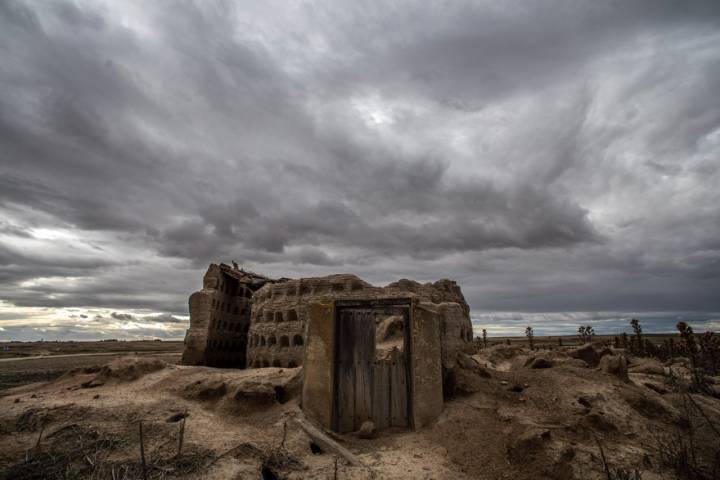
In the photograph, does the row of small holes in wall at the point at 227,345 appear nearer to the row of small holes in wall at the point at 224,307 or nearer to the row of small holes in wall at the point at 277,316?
the row of small holes in wall at the point at 224,307

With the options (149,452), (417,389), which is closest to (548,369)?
(417,389)

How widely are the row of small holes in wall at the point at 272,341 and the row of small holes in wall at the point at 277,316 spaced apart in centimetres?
102

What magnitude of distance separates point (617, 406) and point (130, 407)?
15.1m

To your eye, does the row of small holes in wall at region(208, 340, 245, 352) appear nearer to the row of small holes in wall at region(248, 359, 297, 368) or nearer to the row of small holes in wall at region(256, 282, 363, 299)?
the row of small holes in wall at region(248, 359, 297, 368)

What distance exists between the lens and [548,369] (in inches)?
516

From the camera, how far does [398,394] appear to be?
1121 centimetres

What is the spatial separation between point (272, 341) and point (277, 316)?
1.49 meters

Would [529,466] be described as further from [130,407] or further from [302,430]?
[130,407]

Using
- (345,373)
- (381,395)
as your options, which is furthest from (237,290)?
(381,395)

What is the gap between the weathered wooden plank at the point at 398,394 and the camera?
435 inches

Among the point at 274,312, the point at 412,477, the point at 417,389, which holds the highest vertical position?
the point at 274,312

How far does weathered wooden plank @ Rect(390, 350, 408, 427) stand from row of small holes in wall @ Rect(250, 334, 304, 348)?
10916mm

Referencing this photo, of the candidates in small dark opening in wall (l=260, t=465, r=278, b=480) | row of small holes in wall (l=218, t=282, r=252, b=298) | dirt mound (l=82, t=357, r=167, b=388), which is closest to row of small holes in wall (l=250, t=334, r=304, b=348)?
row of small holes in wall (l=218, t=282, r=252, b=298)

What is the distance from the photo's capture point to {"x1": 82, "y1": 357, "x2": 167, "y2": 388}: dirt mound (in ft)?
55.7
